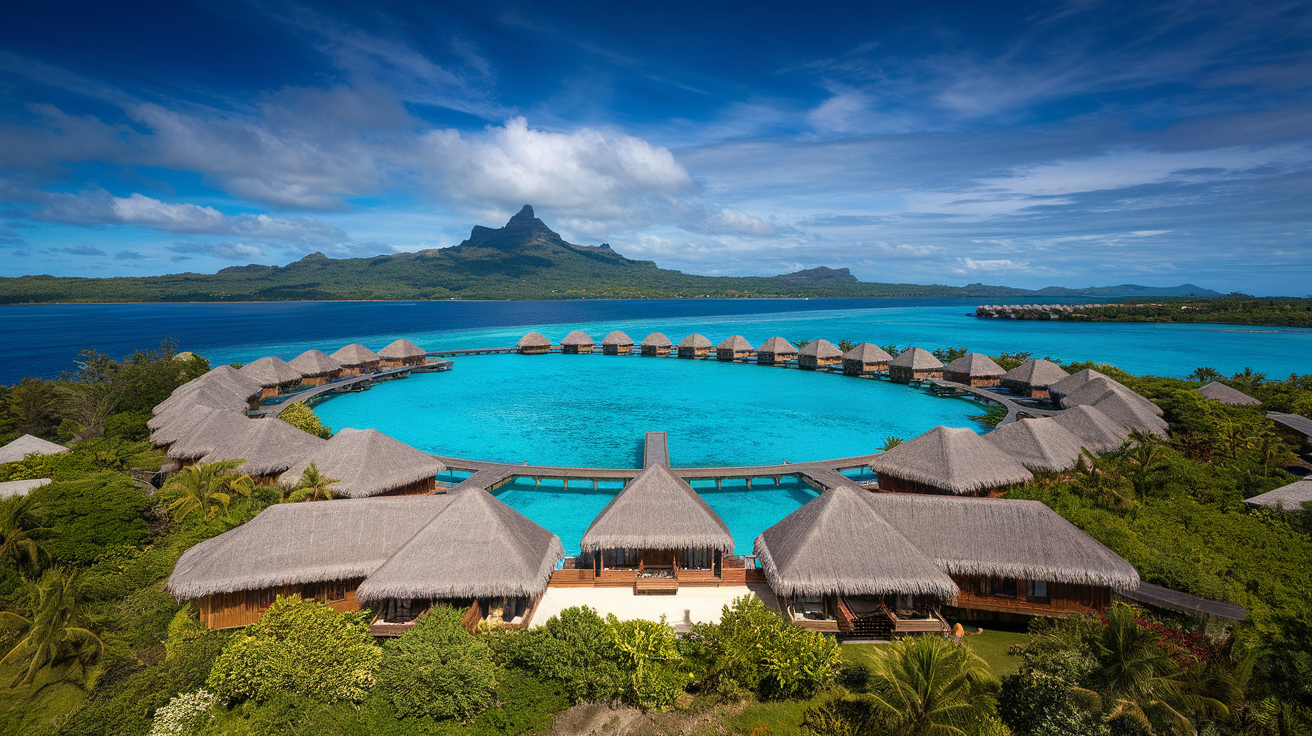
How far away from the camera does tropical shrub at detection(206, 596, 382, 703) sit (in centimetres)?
735

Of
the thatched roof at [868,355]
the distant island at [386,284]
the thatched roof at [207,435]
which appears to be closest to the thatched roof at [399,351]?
the thatched roof at [207,435]

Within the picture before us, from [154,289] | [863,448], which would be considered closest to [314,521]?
[863,448]

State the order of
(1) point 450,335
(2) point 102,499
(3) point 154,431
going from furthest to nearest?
(1) point 450,335
(3) point 154,431
(2) point 102,499

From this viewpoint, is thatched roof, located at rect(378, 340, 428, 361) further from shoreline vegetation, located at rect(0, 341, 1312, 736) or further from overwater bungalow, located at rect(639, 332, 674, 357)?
shoreline vegetation, located at rect(0, 341, 1312, 736)

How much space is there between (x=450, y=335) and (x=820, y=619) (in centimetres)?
6621

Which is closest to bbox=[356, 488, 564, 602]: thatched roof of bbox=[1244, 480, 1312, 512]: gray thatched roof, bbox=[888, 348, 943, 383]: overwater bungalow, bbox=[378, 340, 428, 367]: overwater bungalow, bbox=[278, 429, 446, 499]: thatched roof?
bbox=[278, 429, 446, 499]: thatched roof

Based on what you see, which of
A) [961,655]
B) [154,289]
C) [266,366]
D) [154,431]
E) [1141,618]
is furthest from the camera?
→ [154,289]

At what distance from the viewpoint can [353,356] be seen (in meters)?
34.6

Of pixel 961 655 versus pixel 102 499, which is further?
pixel 102 499

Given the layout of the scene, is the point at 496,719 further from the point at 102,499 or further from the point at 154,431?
the point at 154,431

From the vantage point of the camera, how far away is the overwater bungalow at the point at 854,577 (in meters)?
9.23

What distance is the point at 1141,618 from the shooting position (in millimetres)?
8703

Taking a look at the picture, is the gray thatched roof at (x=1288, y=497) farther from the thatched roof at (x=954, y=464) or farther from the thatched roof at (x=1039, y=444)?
the thatched roof at (x=954, y=464)

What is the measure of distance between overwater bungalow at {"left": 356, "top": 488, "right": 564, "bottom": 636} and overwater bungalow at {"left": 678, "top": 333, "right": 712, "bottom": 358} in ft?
113
